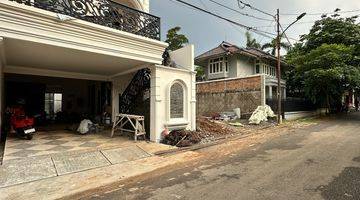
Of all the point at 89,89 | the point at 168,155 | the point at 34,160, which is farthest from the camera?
the point at 89,89

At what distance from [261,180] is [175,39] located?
75.1ft

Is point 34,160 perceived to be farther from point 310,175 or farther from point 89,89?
point 89,89

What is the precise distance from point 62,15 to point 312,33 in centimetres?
2123

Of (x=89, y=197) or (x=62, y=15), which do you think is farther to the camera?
(x=62, y=15)

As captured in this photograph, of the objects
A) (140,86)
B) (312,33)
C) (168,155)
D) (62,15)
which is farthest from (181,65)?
(312,33)

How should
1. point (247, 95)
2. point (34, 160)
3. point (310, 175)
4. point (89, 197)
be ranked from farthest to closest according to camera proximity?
point (247, 95) → point (34, 160) → point (310, 175) → point (89, 197)

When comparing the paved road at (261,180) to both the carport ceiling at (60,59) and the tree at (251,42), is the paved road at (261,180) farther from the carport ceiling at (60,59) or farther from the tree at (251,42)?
the tree at (251,42)

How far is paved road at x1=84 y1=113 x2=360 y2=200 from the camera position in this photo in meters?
4.27

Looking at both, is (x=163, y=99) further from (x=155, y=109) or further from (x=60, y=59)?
(x=60, y=59)

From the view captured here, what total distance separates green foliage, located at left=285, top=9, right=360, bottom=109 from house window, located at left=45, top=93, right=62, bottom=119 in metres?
17.2

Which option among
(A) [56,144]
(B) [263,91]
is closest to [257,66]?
(B) [263,91]

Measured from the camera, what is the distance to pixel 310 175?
203 inches

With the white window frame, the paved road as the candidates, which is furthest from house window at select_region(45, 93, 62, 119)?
the white window frame

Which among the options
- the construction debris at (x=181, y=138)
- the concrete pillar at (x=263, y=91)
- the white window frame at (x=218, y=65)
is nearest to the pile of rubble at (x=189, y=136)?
the construction debris at (x=181, y=138)
